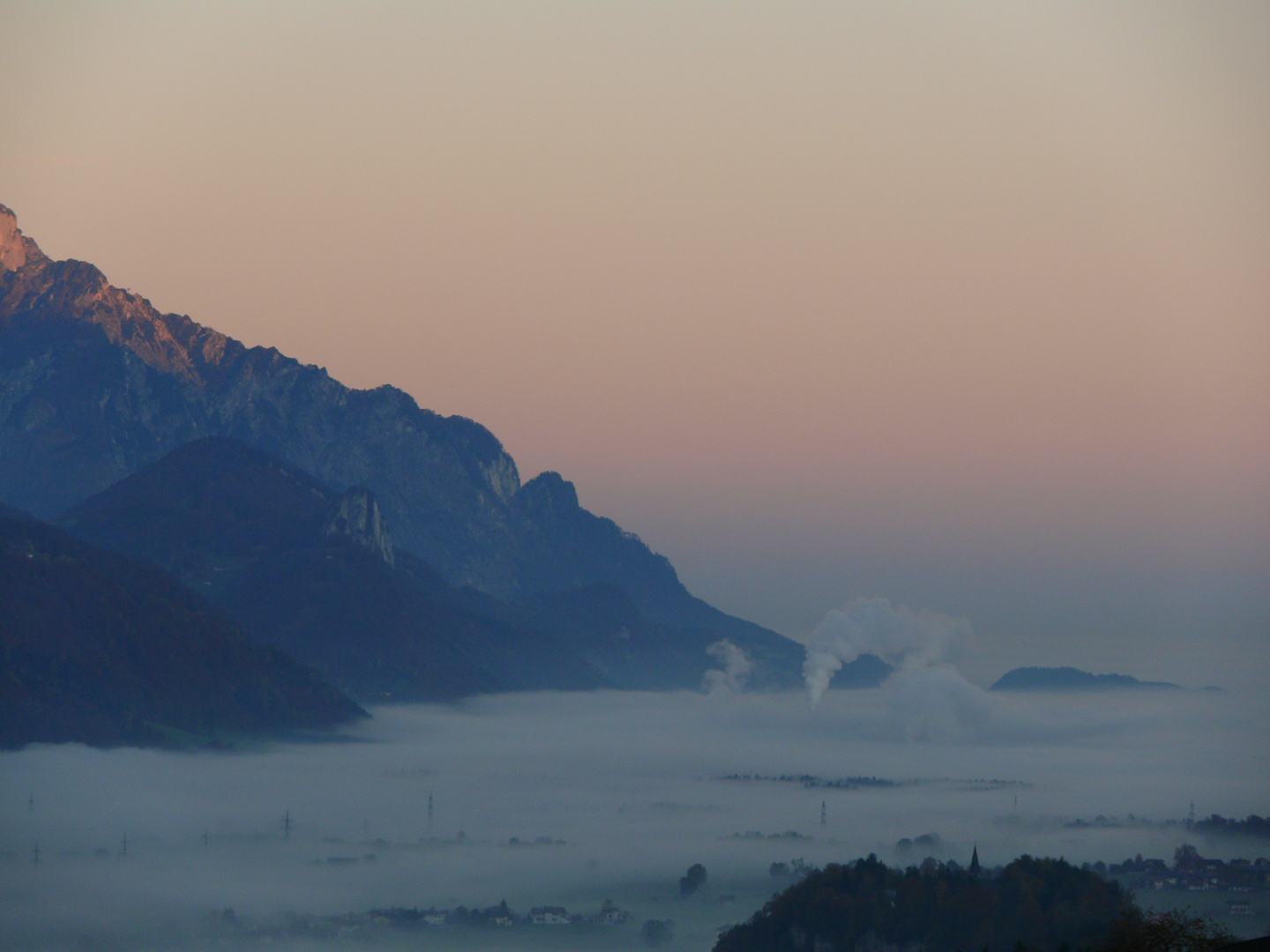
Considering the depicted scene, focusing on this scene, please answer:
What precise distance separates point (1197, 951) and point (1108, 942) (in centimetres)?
2169

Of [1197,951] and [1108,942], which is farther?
[1108,942]

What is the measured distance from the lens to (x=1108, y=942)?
567 feet

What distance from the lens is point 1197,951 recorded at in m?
152
